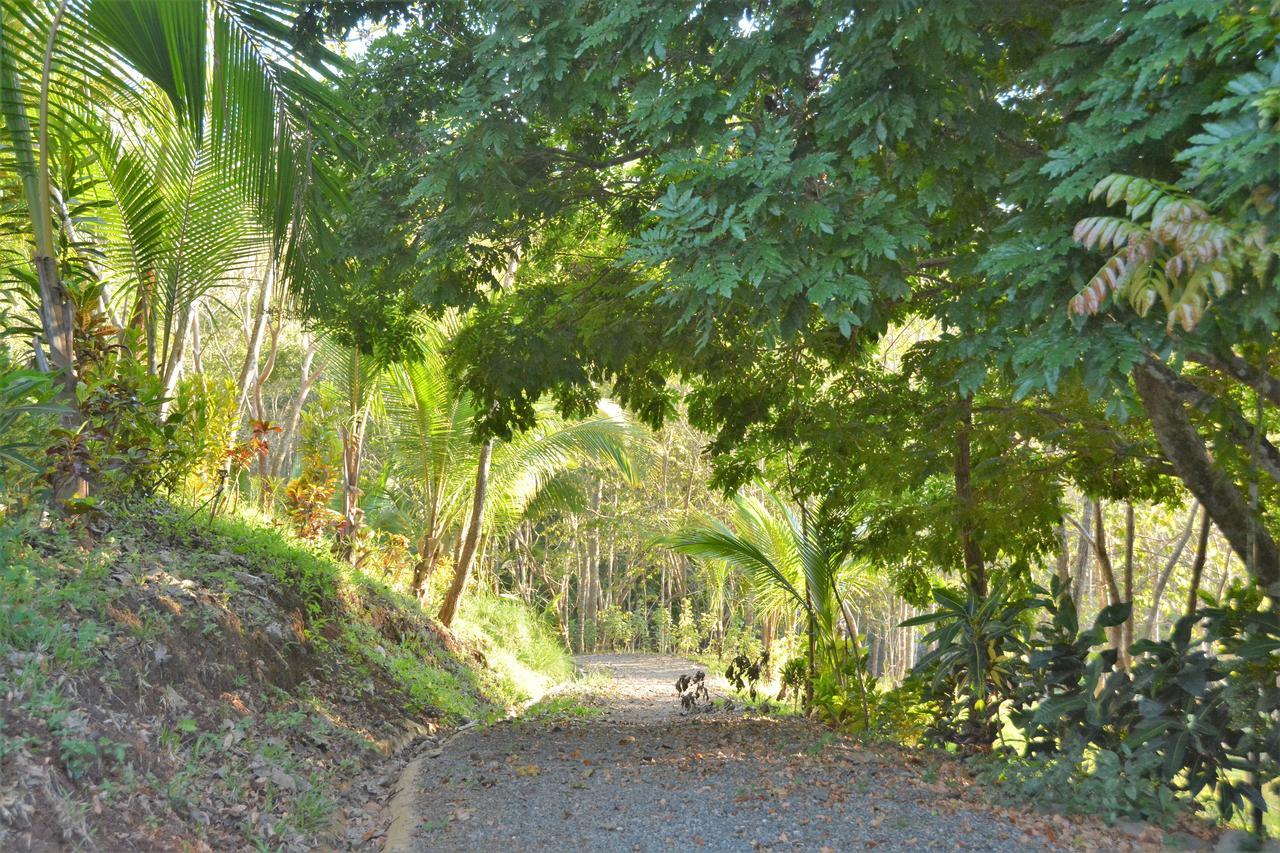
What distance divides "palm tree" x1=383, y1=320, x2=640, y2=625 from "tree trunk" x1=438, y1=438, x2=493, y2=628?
0.01 meters

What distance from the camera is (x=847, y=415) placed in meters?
6.68

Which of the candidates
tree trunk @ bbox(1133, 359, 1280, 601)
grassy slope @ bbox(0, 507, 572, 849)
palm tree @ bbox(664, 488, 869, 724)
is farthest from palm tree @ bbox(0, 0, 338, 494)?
palm tree @ bbox(664, 488, 869, 724)

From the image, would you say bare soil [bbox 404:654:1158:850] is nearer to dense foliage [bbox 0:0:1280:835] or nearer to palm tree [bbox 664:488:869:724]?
dense foliage [bbox 0:0:1280:835]

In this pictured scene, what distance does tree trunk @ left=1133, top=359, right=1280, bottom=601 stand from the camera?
16.5 feet

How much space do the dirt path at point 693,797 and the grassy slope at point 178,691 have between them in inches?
25.0

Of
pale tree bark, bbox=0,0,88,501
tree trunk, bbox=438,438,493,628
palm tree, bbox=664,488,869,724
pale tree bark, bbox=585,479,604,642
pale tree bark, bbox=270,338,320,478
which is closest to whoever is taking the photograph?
pale tree bark, bbox=0,0,88,501

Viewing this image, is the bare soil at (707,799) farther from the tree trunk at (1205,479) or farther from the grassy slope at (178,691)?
the tree trunk at (1205,479)

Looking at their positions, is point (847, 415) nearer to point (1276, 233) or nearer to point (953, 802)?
point (953, 802)

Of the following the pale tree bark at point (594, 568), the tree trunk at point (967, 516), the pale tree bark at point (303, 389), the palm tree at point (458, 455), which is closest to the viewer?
the tree trunk at point (967, 516)

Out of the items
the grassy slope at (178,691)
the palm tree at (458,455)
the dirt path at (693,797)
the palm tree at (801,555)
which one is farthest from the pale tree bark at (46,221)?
the palm tree at (458,455)

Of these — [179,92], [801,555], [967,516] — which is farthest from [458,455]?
[179,92]

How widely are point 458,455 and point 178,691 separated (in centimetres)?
730

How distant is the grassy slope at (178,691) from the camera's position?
10.3 feet

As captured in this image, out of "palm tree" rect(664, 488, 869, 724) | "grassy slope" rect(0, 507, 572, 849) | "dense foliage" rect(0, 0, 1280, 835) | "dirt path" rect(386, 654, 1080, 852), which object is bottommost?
"dirt path" rect(386, 654, 1080, 852)
